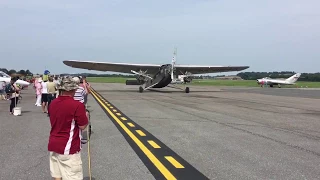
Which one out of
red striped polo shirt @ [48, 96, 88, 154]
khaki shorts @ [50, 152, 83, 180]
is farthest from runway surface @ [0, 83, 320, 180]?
red striped polo shirt @ [48, 96, 88, 154]

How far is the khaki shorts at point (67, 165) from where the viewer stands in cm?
377

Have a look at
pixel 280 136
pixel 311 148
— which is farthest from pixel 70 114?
pixel 280 136

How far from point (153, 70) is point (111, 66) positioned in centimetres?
470

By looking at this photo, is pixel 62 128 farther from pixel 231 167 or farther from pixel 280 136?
pixel 280 136

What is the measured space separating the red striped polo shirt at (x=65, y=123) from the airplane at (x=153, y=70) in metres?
30.2

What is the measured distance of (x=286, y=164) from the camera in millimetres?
5953

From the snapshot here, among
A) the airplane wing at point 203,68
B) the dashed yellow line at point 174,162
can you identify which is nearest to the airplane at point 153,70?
the airplane wing at point 203,68

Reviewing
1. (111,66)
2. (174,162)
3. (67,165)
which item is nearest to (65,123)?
(67,165)

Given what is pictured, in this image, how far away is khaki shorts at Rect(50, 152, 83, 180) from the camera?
3773mm

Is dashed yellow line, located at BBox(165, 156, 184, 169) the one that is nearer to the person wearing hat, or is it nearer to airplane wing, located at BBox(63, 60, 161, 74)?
the person wearing hat

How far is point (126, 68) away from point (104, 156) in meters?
31.2

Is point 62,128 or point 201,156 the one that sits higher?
point 62,128

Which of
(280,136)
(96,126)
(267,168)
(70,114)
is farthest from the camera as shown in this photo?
(96,126)

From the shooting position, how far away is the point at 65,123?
3.74 meters
